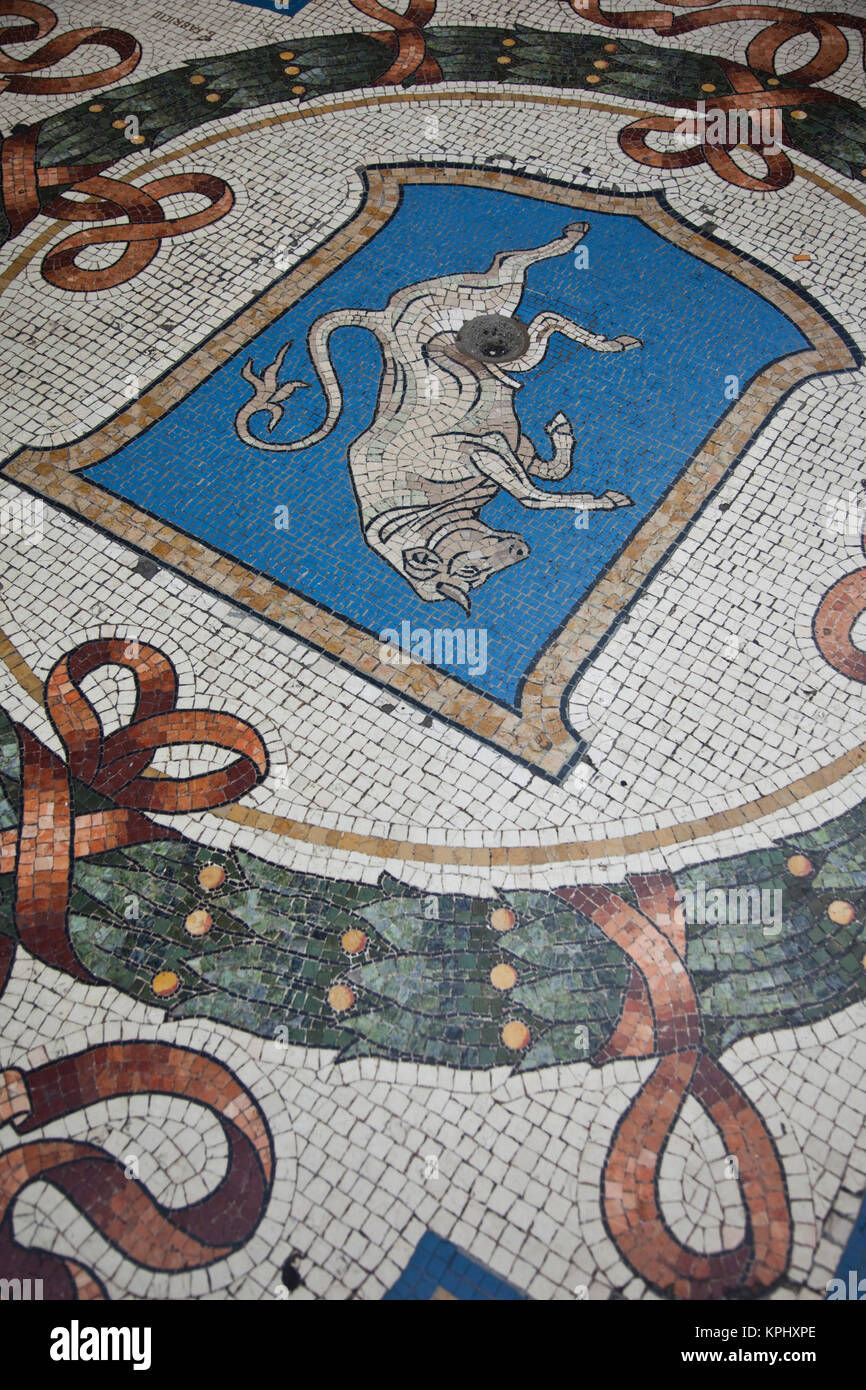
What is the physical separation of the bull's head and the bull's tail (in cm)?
114

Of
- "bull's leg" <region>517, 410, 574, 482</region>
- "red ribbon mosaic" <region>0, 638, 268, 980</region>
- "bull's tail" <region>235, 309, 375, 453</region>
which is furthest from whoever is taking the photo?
"bull's tail" <region>235, 309, 375, 453</region>

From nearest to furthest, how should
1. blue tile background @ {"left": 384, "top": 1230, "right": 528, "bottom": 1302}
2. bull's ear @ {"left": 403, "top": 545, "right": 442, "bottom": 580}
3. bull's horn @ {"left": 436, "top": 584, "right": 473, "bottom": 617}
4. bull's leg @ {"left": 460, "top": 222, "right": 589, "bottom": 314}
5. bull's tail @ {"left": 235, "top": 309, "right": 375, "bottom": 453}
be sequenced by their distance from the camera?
blue tile background @ {"left": 384, "top": 1230, "right": 528, "bottom": 1302} → bull's horn @ {"left": 436, "top": 584, "right": 473, "bottom": 617} → bull's ear @ {"left": 403, "top": 545, "right": 442, "bottom": 580} → bull's tail @ {"left": 235, "top": 309, "right": 375, "bottom": 453} → bull's leg @ {"left": 460, "top": 222, "right": 589, "bottom": 314}

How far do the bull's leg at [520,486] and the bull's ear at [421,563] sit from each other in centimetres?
66

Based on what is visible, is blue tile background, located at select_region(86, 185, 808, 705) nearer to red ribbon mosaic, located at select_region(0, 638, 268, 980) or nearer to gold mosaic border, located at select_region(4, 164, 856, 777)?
gold mosaic border, located at select_region(4, 164, 856, 777)

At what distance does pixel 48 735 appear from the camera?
5.53 meters

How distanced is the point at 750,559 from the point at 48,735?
13.2 ft

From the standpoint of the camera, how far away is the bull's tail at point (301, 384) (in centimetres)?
657

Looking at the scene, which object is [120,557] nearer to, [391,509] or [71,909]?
[391,509]

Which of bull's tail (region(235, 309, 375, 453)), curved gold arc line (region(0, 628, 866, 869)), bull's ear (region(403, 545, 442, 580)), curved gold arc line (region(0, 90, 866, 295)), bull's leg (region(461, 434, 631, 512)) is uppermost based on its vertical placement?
curved gold arc line (region(0, 90, 866, 295))

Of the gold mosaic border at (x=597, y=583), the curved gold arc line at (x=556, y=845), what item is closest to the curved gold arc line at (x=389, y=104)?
the gold mosaic border at (x=597, y=583)

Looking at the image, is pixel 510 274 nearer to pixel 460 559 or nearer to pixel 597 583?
pixel 460 559

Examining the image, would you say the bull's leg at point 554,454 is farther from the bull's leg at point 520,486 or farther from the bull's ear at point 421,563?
the bull's ear at point 421,563

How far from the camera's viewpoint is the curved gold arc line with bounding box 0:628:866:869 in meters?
5.09

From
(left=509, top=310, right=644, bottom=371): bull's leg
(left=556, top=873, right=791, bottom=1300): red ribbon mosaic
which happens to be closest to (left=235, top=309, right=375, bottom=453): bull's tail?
(left=509, top=310, right=644, bottom=371): bull's leg
